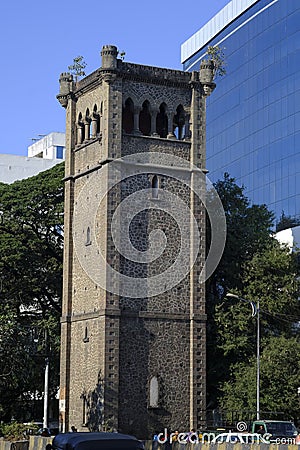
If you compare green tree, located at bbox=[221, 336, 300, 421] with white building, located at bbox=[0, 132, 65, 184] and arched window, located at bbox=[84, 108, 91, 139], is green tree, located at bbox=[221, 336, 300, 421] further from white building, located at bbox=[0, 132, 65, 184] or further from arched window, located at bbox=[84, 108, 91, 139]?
white building, located at bbox=[0, 132, 65, 184]

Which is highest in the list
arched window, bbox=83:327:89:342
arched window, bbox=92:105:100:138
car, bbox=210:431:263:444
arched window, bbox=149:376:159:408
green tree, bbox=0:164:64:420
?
arched window, bbox=92:105:100:138

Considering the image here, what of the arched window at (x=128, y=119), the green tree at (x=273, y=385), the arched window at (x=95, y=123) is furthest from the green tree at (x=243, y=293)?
the arched window at (x=95, y=123)

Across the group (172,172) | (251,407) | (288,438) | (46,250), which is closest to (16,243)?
(46,250)

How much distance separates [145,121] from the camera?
180ft

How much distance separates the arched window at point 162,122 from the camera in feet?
180

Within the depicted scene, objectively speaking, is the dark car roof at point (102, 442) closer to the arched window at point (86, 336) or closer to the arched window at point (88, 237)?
the arched window at point (86, 336)

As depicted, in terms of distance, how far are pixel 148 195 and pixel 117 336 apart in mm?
7606

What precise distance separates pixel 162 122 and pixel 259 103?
48.2m

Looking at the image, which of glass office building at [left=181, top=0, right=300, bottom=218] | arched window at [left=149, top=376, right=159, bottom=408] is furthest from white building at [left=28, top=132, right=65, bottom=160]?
arched window at [left=149, top=376, right=159, bottom=408]

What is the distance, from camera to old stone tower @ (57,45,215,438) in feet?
167

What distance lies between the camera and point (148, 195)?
52906 mm

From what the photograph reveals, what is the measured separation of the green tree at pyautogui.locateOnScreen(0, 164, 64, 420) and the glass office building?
35301 millimetres

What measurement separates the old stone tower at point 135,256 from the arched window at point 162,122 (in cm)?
6

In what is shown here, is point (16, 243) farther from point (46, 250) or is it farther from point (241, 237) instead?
point (241, 237)
